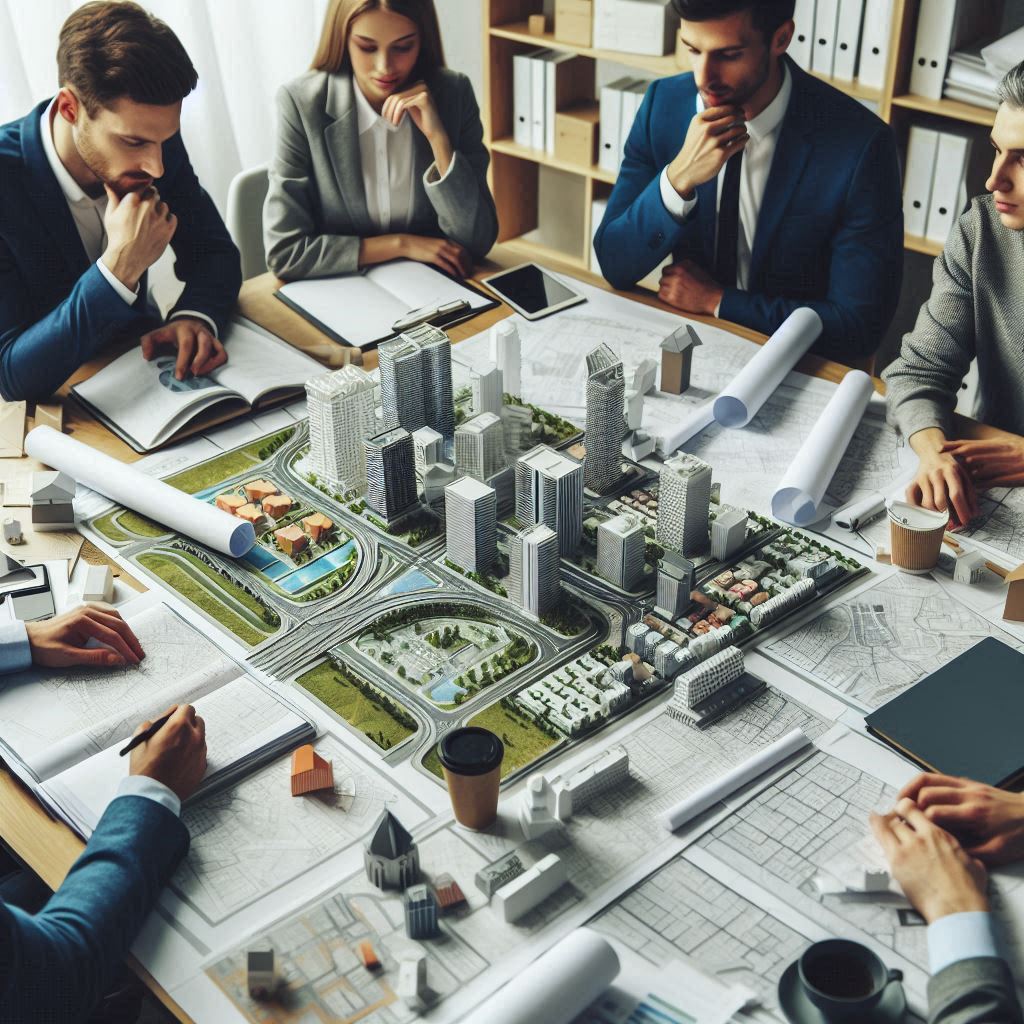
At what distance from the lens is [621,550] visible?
2111 mm

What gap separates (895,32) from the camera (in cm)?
371

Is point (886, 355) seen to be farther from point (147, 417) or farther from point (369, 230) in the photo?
point (147, 417)

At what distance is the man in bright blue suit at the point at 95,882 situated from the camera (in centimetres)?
143

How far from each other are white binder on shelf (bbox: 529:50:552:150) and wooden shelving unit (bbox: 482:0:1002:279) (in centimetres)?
5

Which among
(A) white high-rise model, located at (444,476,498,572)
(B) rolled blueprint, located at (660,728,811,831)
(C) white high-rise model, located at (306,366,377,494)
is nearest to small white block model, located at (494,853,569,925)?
(B) rolled blueprint, located at (660,728,811,831)

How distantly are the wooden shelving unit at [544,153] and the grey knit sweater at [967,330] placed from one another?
935 millimetres

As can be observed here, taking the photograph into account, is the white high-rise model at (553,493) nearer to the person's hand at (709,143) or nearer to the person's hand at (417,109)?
the person's hand at (709,143)

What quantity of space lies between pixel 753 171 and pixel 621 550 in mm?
1279

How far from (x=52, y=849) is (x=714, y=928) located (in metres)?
0.94

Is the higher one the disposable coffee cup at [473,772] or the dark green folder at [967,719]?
the disposable coffee cup at [473,772]

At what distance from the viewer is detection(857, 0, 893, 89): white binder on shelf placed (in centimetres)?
374

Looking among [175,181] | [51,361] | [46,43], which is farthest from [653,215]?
[46,43]

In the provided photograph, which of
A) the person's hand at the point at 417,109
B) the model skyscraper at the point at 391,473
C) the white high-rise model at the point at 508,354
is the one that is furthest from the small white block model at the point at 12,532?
the person's hand at the point at 417,109

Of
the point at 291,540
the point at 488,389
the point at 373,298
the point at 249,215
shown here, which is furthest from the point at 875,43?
the point at 291,540
